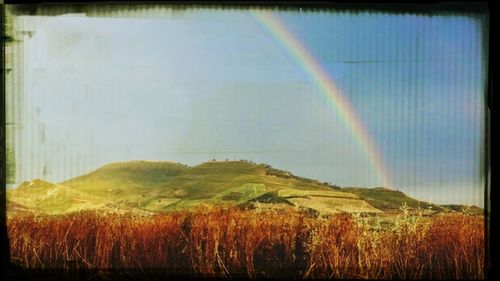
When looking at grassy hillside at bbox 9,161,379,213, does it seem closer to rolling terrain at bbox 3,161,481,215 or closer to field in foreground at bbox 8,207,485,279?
rolling terrain at bbox 3,161,481,215

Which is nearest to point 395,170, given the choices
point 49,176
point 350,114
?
point 350,114

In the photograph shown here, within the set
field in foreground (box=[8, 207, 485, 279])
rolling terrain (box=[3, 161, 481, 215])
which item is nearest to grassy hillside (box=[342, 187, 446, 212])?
rolling terrain (box=[3, 161, 481, 215])

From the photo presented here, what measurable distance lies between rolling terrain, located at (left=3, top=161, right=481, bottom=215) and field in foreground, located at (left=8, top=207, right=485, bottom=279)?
8 cm

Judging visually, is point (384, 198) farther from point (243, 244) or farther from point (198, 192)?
point (198, 192)

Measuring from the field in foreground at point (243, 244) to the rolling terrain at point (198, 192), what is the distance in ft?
0.28

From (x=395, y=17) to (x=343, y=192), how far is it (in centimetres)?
172

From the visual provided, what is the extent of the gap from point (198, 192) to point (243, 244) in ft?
2.12

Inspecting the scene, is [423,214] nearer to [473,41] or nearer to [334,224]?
[334,224]

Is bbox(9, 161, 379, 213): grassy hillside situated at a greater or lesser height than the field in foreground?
greater

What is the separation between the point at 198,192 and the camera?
5465 mm

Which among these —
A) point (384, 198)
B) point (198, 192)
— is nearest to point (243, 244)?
point (198, 192)

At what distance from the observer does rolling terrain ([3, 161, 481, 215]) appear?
5453 mm

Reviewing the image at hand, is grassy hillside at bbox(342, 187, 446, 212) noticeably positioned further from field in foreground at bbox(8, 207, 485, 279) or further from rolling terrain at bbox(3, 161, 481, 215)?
field in foreground at bbox(8, 207, 485, 279)

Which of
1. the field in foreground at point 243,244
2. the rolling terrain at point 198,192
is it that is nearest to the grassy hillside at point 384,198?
the rolling terrain at point 198,192
